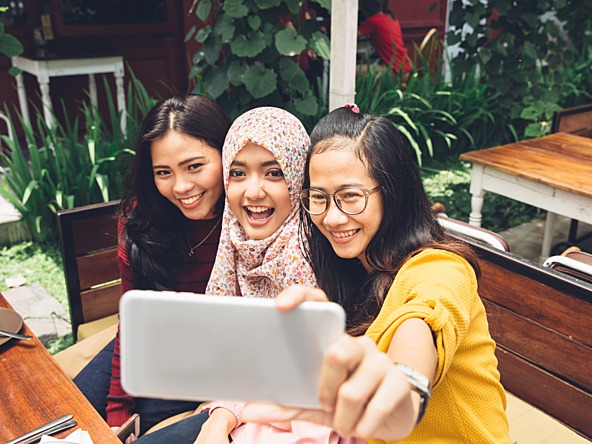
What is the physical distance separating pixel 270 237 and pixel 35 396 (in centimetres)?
76

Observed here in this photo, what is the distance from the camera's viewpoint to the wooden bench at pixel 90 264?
7.95 feet

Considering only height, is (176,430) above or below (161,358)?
below

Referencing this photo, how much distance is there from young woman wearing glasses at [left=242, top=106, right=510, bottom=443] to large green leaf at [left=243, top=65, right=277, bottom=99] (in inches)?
82.7

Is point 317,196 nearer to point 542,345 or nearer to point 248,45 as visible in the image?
point 542,345

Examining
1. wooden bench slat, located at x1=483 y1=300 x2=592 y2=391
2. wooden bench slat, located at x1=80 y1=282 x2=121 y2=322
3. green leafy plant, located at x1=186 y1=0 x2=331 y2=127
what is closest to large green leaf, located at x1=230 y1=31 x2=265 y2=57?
green leafy plant, located at x1=186 y1=0 x2=331 y2=127

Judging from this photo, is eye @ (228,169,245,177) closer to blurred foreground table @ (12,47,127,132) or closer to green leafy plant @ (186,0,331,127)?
green leafy plant @ (186,0,331,127)

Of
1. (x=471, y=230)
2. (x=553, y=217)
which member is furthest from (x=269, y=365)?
(x=553, y=217)

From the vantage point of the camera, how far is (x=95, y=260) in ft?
8.20

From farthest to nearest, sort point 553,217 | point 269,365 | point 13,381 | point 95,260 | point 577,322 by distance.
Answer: point 553,217, point 95,260, point 577,322, point 13,381, point 269,365

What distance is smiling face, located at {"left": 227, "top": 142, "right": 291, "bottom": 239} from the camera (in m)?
1.72

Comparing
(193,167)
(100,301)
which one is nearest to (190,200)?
(193,167)

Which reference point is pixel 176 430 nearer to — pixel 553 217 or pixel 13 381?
pixel 13 381

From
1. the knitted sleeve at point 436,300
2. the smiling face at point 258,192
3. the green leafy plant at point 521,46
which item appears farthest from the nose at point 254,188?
the green leafy plant at point 521,46

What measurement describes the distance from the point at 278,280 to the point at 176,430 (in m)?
0.52
